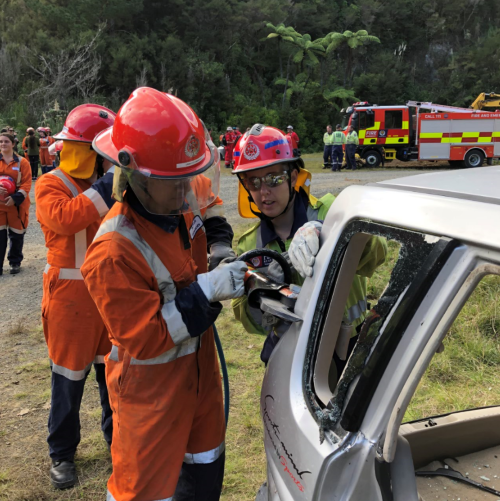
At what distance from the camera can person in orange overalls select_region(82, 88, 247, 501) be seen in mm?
1624

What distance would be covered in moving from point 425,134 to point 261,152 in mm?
16974

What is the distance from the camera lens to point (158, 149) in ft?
5.37

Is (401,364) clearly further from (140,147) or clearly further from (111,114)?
(111,114)

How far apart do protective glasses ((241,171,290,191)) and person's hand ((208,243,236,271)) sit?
361mm

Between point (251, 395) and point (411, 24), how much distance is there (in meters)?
49.5

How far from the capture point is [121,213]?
1.73 metres

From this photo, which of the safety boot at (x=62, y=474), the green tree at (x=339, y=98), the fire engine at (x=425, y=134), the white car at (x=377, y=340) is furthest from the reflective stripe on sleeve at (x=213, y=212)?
the green tree at (x=339, y=98)

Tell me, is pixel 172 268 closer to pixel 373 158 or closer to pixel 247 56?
pixel 373 158

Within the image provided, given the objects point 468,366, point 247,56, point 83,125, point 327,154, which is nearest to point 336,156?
point 327,154

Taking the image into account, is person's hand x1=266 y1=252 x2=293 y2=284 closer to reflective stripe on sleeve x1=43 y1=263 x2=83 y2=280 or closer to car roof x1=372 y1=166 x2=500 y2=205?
car roof x1=372 y1=166 x2=500 y2=205

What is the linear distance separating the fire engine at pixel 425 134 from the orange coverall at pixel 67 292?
17012 millimetres

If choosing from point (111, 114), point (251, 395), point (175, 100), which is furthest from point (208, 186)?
point (251, 395)

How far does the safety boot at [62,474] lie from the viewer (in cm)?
270

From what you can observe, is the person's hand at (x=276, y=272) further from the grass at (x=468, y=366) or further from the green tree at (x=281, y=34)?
the green tree at (x=281, y=34)
